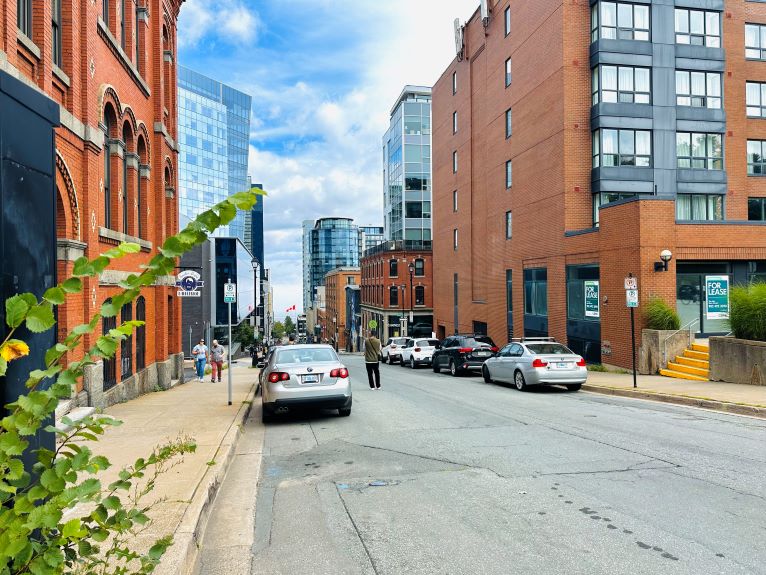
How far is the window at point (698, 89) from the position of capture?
27.4 metres

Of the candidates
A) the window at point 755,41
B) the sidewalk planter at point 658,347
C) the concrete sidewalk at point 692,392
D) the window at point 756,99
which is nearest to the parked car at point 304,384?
the concrete sidewalk at point 692,392

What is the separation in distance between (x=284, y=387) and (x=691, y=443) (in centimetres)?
696

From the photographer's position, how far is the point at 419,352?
101 feet

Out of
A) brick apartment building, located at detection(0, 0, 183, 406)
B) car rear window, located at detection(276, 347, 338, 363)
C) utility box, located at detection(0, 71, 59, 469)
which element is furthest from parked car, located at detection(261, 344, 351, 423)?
utility box, located at detection(0, 71, 59, 469)

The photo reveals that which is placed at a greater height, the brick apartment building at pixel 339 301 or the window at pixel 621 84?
the window at pixel 621 84

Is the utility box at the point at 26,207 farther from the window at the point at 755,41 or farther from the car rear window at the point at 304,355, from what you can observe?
the window at the point at 755,41

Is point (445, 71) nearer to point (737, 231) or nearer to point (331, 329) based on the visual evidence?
point (737, 231)

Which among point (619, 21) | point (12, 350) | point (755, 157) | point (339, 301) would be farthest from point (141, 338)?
point (339, 301)

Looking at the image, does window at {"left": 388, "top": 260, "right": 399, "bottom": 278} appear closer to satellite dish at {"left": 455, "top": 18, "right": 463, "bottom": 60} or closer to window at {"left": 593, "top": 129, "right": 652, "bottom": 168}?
satellite dish at {"left": 455, "top": 18, "right": 463, "bottom": 60}

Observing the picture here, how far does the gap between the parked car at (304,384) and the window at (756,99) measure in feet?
87.3

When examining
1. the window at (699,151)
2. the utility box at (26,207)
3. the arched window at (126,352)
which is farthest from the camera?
the window at (699,151)

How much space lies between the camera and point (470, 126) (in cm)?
4156

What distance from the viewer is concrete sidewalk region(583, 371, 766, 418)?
12.3 meters

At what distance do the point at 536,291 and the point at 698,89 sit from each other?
1160 cm
